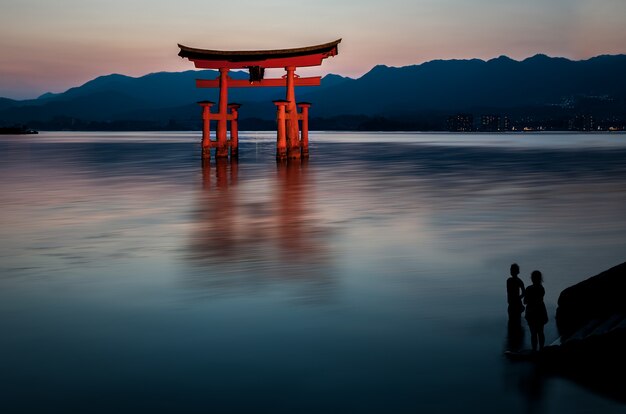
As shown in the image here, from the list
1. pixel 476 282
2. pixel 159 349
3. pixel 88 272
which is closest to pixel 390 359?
pixel 159 349

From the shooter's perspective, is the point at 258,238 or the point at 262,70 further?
the point at 262,70

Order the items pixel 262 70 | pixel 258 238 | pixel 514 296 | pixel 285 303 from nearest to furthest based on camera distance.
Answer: pixel 514 296 → pixel 285 303 → pixel 258 238 → pixel 262 70

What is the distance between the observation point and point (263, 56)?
36.0 m

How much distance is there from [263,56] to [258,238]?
2223 cm

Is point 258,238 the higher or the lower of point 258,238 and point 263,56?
the lower

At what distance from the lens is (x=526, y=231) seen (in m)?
16.3

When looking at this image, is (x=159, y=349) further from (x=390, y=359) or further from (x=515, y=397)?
(x=515, y=397)

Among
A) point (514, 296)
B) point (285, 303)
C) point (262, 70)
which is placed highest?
point (262, 70)

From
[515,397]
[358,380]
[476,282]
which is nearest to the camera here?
[515,397]

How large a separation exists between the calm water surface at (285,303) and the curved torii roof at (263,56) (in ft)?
46.5

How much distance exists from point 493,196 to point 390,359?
19.6 m

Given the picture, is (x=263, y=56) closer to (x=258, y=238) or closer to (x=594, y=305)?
(x=258, y=238)

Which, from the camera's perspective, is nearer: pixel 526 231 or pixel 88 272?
pixel 88 272

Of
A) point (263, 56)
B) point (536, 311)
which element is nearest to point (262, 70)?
point (263, 56)
